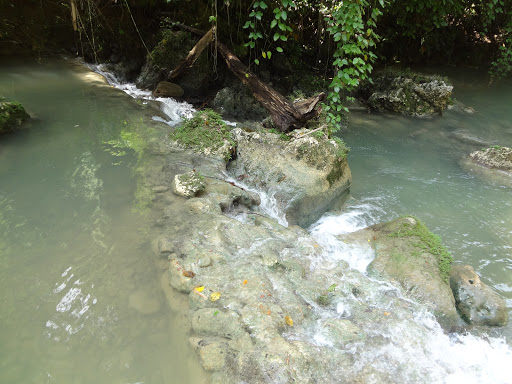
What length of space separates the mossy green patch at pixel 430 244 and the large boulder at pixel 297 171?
4.40 feet

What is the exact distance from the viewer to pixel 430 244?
395 cm

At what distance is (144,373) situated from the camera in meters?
2.43

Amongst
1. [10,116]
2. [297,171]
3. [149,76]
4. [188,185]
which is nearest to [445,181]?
[297,171]

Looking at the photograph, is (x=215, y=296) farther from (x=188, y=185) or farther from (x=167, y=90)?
(x=167, y=90)

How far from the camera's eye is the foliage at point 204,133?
5668mm

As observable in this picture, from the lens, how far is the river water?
258 cm

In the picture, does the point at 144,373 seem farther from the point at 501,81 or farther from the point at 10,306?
the point at 501,81

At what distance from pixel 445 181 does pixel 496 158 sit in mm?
1516

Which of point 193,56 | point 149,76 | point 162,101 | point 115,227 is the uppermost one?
point 193,56

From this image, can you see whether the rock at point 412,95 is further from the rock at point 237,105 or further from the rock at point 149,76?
the rock at point 149,76

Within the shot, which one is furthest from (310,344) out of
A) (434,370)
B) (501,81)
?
(501,81)

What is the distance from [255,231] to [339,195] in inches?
85.8

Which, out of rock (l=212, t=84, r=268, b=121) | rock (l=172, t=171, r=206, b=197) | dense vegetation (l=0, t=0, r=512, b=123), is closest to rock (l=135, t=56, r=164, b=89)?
dense vegetation (l=0, t=0, r=512, b=123)

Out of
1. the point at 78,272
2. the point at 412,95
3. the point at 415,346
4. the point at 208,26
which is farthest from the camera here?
the point at 412,95
